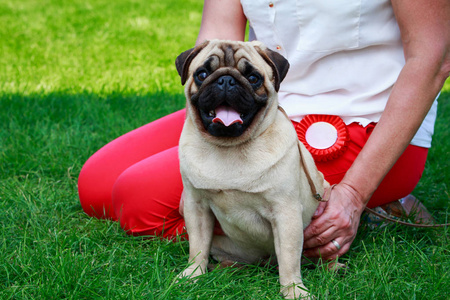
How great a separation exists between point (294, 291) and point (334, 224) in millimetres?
341

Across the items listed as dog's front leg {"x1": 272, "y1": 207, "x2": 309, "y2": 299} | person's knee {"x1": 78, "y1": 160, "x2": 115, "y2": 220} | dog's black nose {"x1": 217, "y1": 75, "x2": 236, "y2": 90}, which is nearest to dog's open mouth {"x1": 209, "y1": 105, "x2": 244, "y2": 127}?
dog's black nose {"x1": 217, "y1": 75, "x2": 236, "y2": 90}

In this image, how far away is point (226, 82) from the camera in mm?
1684

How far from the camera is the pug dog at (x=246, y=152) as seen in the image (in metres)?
1.74

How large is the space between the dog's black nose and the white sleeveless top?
64cm

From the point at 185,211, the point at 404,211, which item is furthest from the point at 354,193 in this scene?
the point at 185,211

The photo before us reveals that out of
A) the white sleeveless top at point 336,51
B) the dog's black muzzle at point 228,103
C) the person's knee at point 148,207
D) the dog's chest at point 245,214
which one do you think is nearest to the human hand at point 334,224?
the dog's chest at point 245,214

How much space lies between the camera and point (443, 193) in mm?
2807

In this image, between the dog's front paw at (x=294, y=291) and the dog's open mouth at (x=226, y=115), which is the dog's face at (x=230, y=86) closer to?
the dog's open mouth at (x=226, y=115)

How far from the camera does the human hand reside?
1958mm

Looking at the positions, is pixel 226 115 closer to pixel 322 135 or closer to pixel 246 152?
pixel 246 152

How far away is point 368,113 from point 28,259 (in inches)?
58.9

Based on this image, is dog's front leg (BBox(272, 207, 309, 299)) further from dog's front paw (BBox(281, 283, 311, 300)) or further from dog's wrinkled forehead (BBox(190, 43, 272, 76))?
dog's wrinkled forehead (BBox(190, 43, 272, 76))

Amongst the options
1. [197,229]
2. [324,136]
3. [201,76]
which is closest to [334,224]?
[324,136]

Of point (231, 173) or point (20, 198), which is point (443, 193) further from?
→ point (20, 198)
